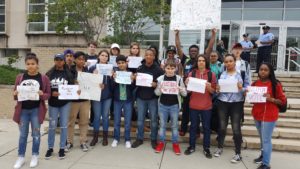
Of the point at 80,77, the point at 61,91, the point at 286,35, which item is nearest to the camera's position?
the point at 61,91

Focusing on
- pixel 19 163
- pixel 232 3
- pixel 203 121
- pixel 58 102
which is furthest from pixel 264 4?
pixel 19 163

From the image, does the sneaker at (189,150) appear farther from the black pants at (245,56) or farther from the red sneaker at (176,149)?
the black pants at (245,56)

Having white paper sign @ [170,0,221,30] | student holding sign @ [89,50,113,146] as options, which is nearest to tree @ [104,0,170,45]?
white paper sign @ [170,0,221,30]

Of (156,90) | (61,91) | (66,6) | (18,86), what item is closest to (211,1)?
(156,90)

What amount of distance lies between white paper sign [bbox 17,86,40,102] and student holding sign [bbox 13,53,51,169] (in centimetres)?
5

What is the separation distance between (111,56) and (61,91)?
1.74m

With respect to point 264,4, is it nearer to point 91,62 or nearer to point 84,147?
point 91,62

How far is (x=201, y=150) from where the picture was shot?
6621mm

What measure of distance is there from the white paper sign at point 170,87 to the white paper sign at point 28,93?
7.43 feet

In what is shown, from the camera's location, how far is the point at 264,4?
1706cm

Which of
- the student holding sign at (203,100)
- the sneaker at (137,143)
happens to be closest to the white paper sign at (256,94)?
the student holding sign at (203,100)

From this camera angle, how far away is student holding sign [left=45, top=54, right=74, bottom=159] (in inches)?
226

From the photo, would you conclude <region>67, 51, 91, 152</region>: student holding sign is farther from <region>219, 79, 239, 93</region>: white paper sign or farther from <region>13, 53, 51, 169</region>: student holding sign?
<region>219, 79, 239, 93</region>: white paper sign

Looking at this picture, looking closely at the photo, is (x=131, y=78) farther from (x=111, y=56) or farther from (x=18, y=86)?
(x=18, y=86)
